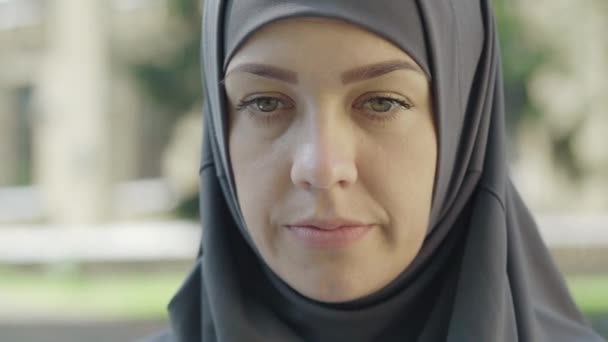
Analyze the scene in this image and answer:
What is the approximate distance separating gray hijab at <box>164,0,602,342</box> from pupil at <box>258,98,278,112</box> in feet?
0.31

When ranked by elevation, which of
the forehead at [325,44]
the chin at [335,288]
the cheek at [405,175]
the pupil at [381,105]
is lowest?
the chin at [335,288]

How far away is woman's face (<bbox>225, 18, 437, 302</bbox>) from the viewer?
4.63 feet

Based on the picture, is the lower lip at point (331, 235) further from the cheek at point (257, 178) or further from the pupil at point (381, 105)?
the pupil at point (381, 105)

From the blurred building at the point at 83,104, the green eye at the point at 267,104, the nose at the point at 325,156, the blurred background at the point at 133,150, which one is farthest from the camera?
the blurred building at the point at 83,104

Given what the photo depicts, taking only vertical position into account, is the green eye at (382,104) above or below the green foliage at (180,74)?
below

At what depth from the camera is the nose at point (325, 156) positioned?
1.40 metres

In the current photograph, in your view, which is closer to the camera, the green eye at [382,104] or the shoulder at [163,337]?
the green eye at [382,104]

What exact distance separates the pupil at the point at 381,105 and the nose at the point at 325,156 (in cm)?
6

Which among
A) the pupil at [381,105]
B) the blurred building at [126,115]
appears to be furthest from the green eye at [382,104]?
the blurred building at [126,115]

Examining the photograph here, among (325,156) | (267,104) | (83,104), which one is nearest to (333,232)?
(325,156)

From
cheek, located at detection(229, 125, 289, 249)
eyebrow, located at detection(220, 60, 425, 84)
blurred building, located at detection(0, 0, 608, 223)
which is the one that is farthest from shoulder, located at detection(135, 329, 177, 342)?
blurred building, located at detection(0, 0, 608, 223)

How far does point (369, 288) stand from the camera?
Result: 59.0 inches

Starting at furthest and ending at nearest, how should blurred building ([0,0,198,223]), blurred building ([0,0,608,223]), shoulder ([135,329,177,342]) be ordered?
blurred building ([0,0,198,223])
blurred building ([0,0,608,223])
shoulder ([135,329,177,342])

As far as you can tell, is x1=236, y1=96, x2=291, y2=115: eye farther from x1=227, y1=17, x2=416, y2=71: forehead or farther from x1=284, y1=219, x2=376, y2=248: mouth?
x1=284, y1=219, x2=376, y2=248: mouth
